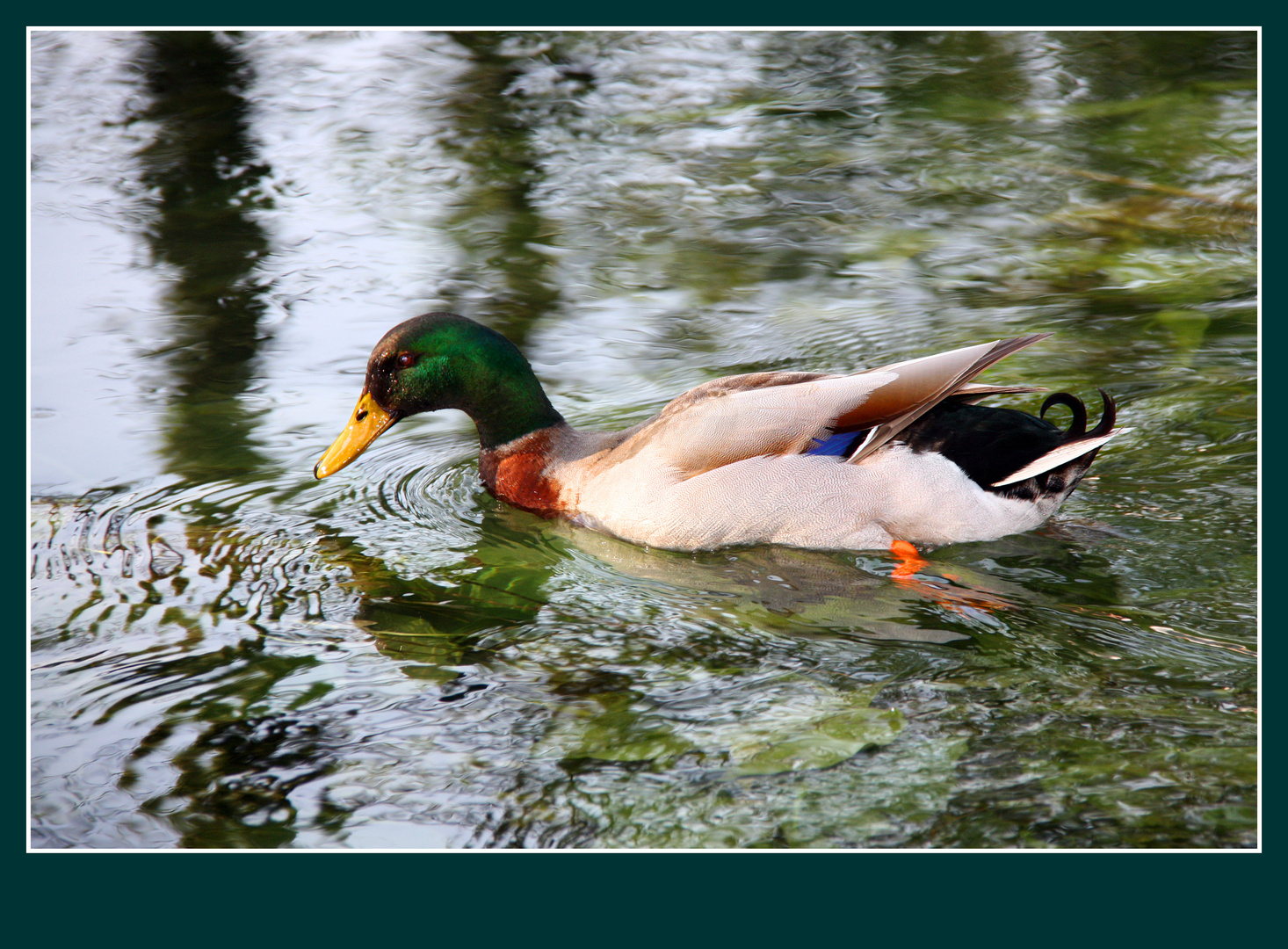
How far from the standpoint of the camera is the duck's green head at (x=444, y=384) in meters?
5.80

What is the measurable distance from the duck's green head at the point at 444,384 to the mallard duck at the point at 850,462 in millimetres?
666

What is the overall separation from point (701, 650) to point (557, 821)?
3.51ft

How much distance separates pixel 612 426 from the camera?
652 centimetres

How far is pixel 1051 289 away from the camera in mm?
7566

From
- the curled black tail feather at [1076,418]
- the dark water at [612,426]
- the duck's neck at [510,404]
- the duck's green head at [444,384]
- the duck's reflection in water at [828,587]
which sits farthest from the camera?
the duck's neck at [510,404]

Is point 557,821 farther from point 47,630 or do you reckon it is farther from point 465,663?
point 47,630

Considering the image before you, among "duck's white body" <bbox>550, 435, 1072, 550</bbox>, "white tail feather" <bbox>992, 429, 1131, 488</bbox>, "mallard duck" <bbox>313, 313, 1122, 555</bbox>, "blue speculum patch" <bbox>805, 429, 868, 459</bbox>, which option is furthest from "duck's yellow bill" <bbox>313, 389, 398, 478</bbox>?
"white tail feather" <bbox>992, 429, 1131, 488</bbox>

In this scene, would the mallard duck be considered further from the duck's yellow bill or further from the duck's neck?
the duck's yellow bill

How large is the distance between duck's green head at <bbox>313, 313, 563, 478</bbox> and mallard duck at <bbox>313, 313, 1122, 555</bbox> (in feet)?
2.19

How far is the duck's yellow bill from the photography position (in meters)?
5.81

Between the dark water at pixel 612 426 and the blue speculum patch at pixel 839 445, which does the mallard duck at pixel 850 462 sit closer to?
the blue speculum patch at pixel 839 445

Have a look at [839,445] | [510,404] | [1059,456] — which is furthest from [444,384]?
[1059,456]

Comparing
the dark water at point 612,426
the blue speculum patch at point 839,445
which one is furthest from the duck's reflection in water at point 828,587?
the blue speculum patch at point 839,445

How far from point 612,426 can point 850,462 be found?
1.68 meters
